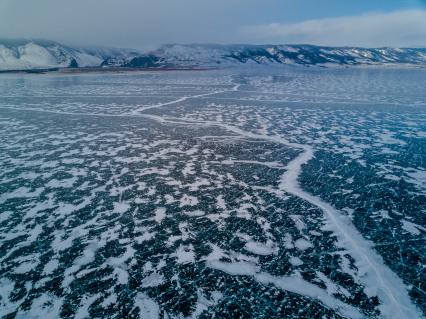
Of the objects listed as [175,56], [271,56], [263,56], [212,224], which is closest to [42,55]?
[175,56]

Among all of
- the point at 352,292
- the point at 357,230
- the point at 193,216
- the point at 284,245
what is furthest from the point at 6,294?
the point at 357,230

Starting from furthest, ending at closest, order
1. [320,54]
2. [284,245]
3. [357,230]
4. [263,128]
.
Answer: [320,54]
[263,128]
[357,230]
[284,245]

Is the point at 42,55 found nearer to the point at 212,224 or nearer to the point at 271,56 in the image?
the point at 271,56

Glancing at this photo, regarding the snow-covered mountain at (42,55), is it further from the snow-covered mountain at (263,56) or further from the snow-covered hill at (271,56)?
the snow-covered hill at (271,56)

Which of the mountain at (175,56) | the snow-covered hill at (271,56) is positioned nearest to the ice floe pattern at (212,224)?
the mountain at (175,56)

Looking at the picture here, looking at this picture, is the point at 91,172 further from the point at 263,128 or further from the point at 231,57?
the point at 231,57

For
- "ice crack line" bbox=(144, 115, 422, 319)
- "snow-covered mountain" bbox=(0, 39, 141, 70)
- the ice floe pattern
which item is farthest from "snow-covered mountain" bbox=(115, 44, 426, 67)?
"ice crack line" bbox=(144, 115, 422, 319)

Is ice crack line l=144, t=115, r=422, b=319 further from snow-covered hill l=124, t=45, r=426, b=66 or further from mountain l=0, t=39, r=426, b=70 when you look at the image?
Result: snow-covered hill l=124, t=45, r=426, b=66

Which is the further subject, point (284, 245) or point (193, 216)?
point (193, 216)
